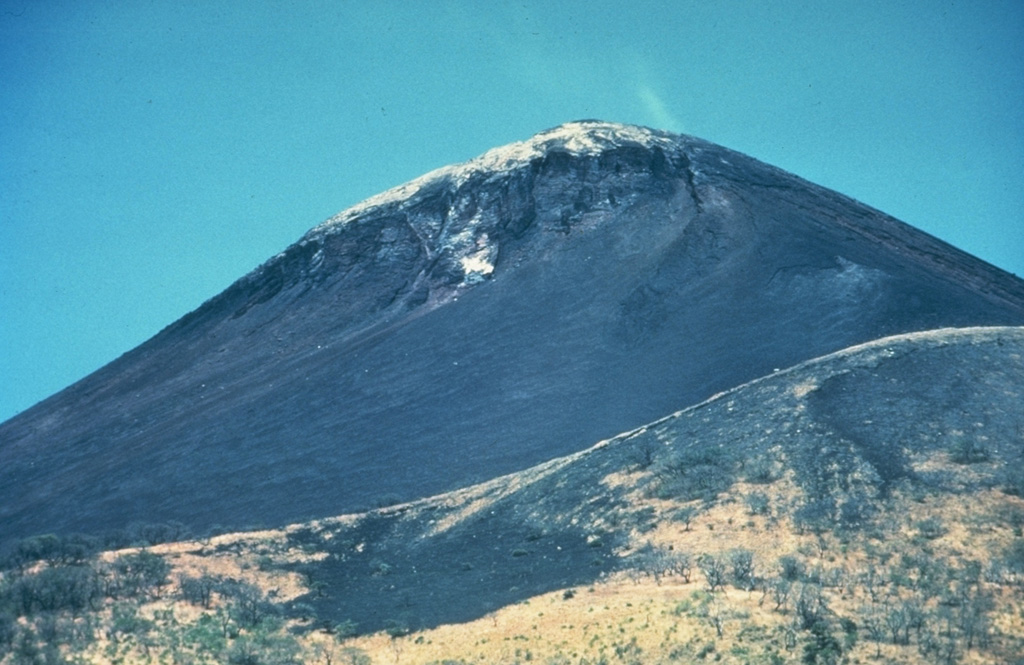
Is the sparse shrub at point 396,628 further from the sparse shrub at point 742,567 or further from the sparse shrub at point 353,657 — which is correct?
the sparse shrub at point 742,567

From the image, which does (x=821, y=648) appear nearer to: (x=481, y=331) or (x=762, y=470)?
(x=762, y=470)

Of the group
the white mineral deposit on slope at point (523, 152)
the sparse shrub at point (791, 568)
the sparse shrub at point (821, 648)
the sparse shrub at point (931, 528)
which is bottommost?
the sparse shrub at point (821, 648)

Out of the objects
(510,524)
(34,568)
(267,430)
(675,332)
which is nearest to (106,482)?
(267,430)

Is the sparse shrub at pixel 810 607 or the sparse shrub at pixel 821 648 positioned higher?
the sparse shrub at pixel 810 607

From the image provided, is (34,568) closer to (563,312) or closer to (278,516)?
(278,516)

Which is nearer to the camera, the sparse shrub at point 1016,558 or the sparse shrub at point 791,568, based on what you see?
the sparse shrub at point 1016,558

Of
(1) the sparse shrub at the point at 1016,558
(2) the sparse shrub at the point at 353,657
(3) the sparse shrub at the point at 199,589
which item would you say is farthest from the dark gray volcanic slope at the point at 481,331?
(1) the sparse shrub at the point at 1016,558

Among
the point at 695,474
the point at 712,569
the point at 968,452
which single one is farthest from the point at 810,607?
the point at 968,452
